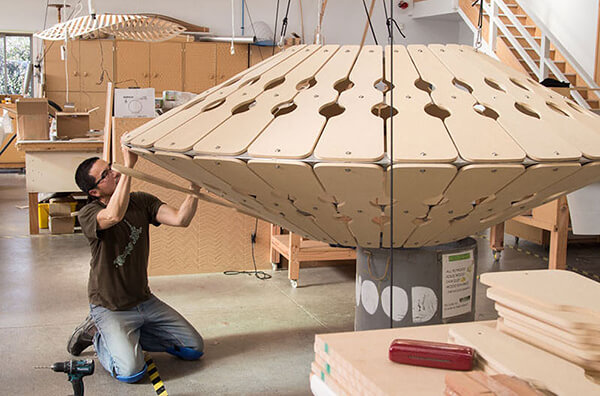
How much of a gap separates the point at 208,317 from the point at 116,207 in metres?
1.28

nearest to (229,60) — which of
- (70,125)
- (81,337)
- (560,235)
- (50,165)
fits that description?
(70,125)

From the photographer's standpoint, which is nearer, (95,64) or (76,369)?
(76,369)

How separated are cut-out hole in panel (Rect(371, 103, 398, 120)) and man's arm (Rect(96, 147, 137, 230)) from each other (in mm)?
1595

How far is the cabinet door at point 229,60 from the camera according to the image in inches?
408

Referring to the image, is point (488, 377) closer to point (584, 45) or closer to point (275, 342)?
point (275, 342)

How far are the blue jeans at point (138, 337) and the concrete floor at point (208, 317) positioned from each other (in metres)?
0.07

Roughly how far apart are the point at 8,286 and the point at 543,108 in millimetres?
4039

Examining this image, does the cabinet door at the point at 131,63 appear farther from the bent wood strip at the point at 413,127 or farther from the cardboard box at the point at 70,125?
the bent wood strip at the point at 413,127

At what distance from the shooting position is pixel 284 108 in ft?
5.21

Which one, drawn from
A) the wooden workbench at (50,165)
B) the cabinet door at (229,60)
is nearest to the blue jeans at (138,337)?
the wooden workbench at (50,165)

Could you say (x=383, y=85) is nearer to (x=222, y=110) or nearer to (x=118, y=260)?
(x=222, y=110)

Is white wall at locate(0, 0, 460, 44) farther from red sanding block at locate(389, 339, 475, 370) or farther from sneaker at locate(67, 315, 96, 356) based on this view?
red sanding block at locate(389, 339, 475, 370)

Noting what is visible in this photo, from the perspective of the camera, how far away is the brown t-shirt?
3.10m

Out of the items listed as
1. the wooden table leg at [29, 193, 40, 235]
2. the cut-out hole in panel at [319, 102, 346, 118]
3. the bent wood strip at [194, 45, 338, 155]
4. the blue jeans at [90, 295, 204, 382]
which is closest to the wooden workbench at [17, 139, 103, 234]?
the wooden table leg at [29, 193, 40, 235]
